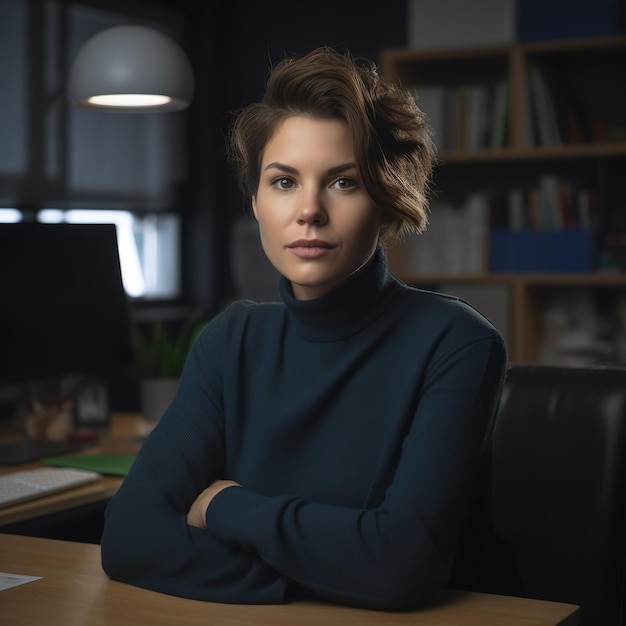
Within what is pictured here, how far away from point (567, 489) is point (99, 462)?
102 centimetres

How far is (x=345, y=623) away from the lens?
119 centimetres

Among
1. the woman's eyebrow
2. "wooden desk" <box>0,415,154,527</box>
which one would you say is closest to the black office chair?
the woman's eyebrow

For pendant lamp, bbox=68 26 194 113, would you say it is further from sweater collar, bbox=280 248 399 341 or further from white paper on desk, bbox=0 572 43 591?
white paper on desk, bbox=0 572 43 591

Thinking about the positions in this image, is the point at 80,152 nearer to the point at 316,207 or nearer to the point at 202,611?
the point at 316,207

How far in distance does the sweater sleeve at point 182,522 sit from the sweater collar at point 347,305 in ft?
0.53

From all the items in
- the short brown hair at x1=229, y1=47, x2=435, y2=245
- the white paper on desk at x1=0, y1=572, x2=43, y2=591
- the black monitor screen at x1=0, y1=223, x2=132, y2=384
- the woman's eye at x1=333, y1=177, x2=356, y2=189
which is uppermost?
the short brown hair at x1=229, y1=47, x2=435, y2=245

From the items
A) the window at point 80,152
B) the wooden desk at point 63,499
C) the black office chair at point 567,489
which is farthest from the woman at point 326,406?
the window at point 80,152

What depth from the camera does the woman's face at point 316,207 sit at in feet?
4.48

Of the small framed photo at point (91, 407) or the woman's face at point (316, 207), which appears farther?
the small framed photo at point (91, 407)

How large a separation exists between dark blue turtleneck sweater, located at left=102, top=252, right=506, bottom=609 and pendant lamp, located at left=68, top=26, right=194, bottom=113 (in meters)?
1.06

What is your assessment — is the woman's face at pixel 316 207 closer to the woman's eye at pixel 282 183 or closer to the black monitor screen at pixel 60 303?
the woman's eye at pixel 282 183

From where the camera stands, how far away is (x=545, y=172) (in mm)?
4406

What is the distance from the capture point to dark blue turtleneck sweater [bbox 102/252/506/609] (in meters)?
1.26

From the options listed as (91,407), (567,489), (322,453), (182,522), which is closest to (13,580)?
(182,522)
